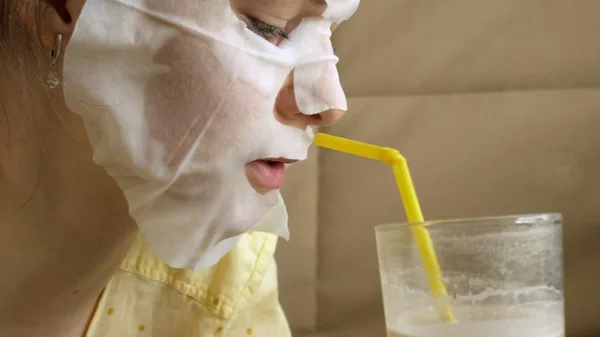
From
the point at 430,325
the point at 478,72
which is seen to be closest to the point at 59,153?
→ the point at 430,325

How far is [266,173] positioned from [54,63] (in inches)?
6.7

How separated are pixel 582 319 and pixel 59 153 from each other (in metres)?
0.63

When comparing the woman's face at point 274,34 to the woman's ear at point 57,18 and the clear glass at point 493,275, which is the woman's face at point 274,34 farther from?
the clear glass at point 493,275

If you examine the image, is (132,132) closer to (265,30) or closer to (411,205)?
(265,30)

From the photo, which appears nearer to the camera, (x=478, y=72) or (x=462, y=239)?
(x=462, y=239)

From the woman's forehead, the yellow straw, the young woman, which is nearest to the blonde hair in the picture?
the young woman

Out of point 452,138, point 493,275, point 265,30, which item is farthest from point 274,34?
point 452,138

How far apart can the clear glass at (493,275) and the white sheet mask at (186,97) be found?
14 cm

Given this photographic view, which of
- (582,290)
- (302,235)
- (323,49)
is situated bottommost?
(302,235)

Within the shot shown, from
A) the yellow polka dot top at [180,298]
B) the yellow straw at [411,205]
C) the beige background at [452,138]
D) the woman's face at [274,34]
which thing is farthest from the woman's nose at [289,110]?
the beige background at [452,138]

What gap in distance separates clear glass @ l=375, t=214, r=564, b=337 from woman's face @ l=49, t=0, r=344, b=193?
0.11m

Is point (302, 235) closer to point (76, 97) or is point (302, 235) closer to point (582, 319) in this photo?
point (582, 319)

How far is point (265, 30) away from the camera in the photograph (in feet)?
1.49

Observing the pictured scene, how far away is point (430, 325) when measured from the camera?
50 centimetres
